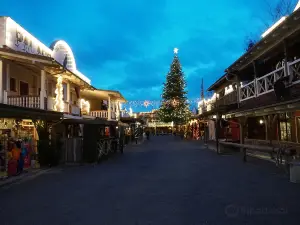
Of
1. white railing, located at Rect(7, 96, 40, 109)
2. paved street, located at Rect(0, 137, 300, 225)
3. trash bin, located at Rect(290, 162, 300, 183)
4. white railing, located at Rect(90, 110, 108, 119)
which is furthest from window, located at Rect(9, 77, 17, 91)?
trash bin, located at Rect(290, 162, 300, 183)

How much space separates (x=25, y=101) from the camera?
14.8 meters

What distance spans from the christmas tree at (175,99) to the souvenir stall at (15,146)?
3956 centimetres

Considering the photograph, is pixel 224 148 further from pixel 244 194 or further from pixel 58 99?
pixel 244 194

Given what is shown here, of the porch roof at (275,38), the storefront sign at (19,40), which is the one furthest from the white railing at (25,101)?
the porch roof at (275,38)

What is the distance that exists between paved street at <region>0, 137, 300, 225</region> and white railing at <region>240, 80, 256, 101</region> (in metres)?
7.23

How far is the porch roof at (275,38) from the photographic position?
1022 centimetres

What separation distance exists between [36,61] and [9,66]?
2.66 meters

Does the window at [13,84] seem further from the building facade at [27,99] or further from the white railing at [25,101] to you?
the white railing at [25,101]

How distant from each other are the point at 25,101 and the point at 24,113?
4.58 meters

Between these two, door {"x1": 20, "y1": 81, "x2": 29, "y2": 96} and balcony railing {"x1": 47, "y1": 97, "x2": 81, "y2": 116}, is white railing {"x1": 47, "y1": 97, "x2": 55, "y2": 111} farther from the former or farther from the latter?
door {"x1": 20, "y1": 81, "x2": 29, "y2": 96}

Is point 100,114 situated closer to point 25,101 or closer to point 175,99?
point 25,101

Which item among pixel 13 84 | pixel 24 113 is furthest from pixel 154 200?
pixel 13 84

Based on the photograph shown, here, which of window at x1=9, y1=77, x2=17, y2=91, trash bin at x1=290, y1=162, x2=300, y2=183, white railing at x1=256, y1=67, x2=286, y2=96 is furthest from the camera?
window at x1=9, y1=77, x2=17, y2=91

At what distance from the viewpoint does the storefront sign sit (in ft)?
52.2
